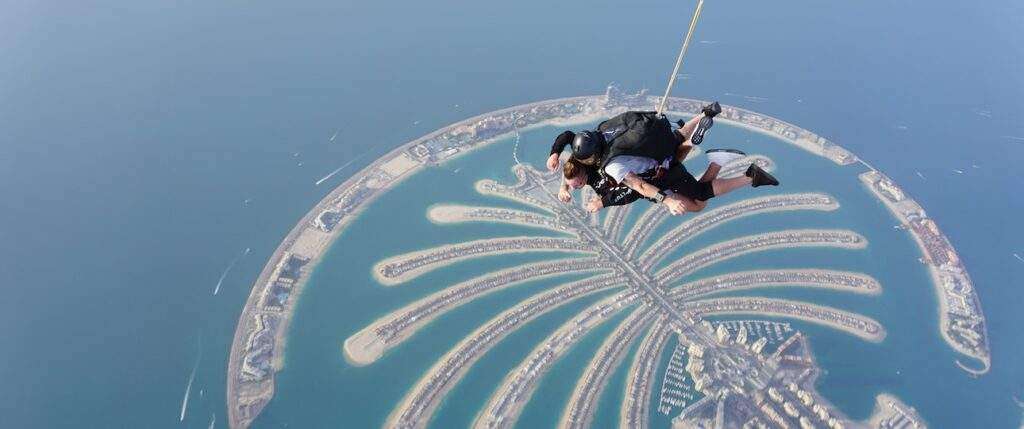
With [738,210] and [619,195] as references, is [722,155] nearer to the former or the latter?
[619,195]

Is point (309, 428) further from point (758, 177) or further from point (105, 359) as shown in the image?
point (758, 177)

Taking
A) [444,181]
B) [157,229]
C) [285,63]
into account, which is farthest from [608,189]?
[285,63]

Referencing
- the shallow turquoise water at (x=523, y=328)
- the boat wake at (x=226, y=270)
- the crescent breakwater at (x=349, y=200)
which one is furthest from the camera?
the boat wake at (x=226, y=270)

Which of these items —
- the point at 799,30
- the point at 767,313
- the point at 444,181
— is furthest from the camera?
the point at 799,30

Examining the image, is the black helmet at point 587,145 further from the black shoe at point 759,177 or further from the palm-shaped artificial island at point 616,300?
the palm-shaped artificial island at point 616,300

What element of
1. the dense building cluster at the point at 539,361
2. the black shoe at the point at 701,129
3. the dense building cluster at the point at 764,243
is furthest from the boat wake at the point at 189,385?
the black shoe at the point at 701,129

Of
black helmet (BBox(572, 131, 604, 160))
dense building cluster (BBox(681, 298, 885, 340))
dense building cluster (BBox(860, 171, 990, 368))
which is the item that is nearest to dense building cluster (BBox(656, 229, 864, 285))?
dense building cluster (BBox(681, 298, 885, 340))
